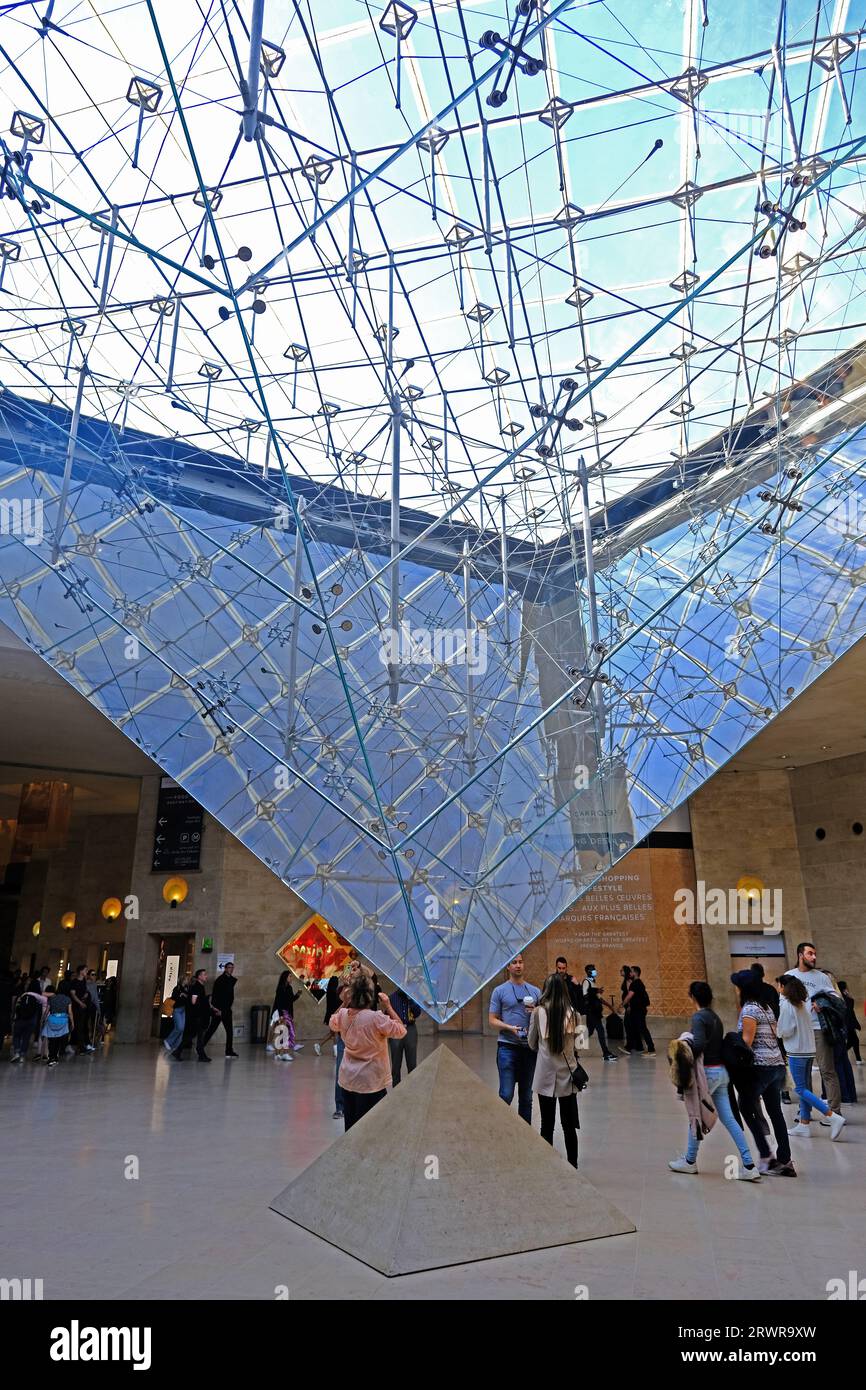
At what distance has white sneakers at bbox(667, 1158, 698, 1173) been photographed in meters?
5.20

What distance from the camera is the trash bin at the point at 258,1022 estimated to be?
16.6 metres

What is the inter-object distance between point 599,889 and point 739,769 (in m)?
3.82

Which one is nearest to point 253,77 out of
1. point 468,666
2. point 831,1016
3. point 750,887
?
point 468,666

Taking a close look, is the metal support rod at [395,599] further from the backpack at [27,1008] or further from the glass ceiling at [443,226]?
the backpack at [27,1008]

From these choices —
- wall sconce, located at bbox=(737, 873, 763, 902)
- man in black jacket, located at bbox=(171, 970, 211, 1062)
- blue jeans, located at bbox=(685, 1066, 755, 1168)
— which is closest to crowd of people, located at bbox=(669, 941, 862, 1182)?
blue jeans, located at bbox=(685, 1066, 755, 1168)

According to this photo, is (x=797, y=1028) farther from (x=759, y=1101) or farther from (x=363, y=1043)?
(x=363, y=1043)

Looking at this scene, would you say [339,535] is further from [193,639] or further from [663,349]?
[663,349]

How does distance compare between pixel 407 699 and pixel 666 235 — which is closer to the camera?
pixel 407 699

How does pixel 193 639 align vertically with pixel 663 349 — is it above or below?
below

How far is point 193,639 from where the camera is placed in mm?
9812

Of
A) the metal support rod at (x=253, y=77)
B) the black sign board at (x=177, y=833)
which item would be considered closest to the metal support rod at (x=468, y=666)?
the metal support rod at (x=253, y=77)

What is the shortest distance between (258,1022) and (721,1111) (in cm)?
1288

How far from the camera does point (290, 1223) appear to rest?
390cm
